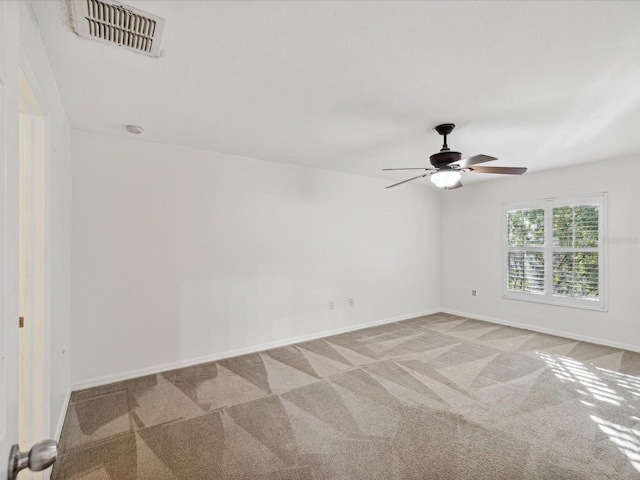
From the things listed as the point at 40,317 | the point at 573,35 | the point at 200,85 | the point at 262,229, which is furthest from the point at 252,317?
the point at 573,35

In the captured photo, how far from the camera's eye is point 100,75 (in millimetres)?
2240

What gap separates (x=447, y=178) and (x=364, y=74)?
4.76 feet

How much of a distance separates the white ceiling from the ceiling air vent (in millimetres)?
59

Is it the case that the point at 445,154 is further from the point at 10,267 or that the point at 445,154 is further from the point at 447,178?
the point at 10,267

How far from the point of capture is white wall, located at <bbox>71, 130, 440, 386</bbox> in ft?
10.7

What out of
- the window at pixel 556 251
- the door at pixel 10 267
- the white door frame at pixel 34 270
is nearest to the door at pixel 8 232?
the door at pixel 10 267

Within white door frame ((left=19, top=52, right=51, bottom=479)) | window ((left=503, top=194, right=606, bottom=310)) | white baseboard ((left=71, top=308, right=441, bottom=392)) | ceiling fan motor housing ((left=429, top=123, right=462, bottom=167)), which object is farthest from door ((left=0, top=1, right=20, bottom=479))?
window ((left=503, top=194, right=606, bottom=310))

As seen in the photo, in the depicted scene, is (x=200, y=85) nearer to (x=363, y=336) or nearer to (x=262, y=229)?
(x=262, y=229)

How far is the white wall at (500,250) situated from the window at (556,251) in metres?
0.11

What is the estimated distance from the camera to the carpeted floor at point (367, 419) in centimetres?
207

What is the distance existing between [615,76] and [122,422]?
4.30m

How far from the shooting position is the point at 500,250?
218 inches

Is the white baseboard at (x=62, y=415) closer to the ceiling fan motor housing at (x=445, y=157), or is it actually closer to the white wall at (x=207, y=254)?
the white wall at (x=207, y=254)

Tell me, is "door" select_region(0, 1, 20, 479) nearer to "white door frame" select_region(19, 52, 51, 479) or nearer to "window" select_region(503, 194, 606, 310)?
"white door frame" select_region(19, 52, 51, 479)
